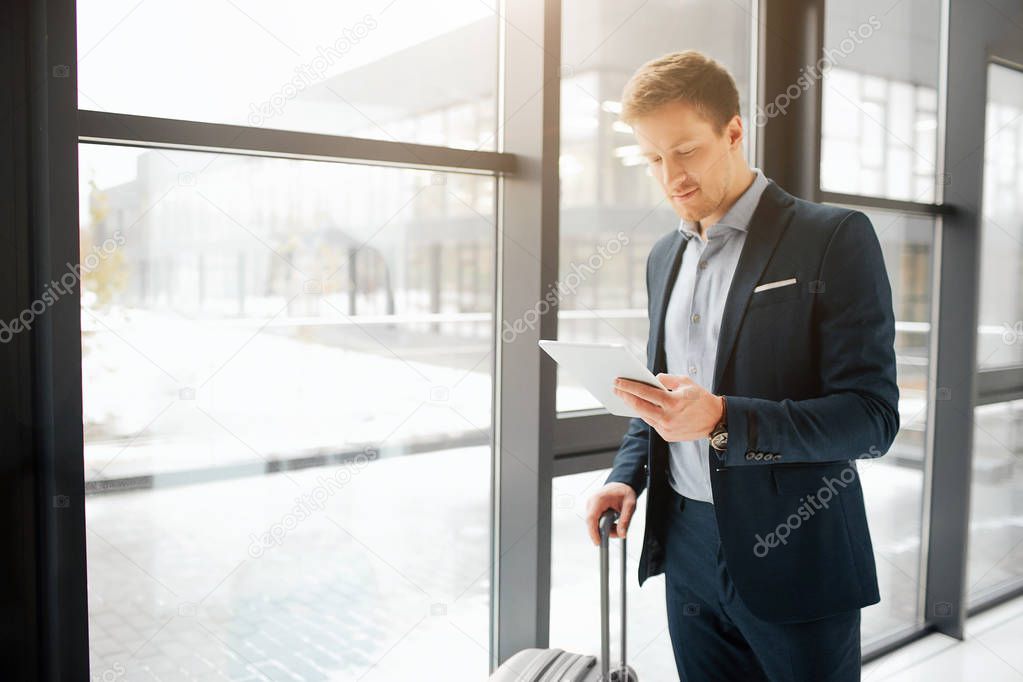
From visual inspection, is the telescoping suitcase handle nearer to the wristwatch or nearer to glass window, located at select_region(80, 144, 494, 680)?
the wristwatch

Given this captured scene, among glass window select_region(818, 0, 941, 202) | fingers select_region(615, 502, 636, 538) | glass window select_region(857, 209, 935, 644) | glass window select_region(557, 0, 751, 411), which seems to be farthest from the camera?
glass window select_region(857, 209, 935, 644)

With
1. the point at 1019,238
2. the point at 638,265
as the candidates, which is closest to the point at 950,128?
the point at 1019,238

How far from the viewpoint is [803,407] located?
1.37 m

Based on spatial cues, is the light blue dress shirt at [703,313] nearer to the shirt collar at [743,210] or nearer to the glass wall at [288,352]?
the shirt collar at [743,210]

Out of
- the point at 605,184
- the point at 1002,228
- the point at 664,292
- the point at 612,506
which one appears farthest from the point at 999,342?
the point at 612,506

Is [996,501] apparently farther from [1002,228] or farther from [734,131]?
[734,131]

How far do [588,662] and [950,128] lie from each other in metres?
2.97

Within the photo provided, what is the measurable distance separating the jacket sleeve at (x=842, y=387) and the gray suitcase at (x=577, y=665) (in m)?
0.36

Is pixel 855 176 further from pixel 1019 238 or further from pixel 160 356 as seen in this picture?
pixel 160 356

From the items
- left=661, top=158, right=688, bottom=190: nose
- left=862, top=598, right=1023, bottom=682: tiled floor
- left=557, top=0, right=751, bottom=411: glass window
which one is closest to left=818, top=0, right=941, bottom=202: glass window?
left=557, top=0, right=751, bottom=411: glass window

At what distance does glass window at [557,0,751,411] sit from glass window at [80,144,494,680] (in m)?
0.26

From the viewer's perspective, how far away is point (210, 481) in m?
1.84

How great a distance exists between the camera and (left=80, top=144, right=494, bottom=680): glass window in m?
1.71

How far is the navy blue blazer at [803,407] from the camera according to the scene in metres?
1.38
